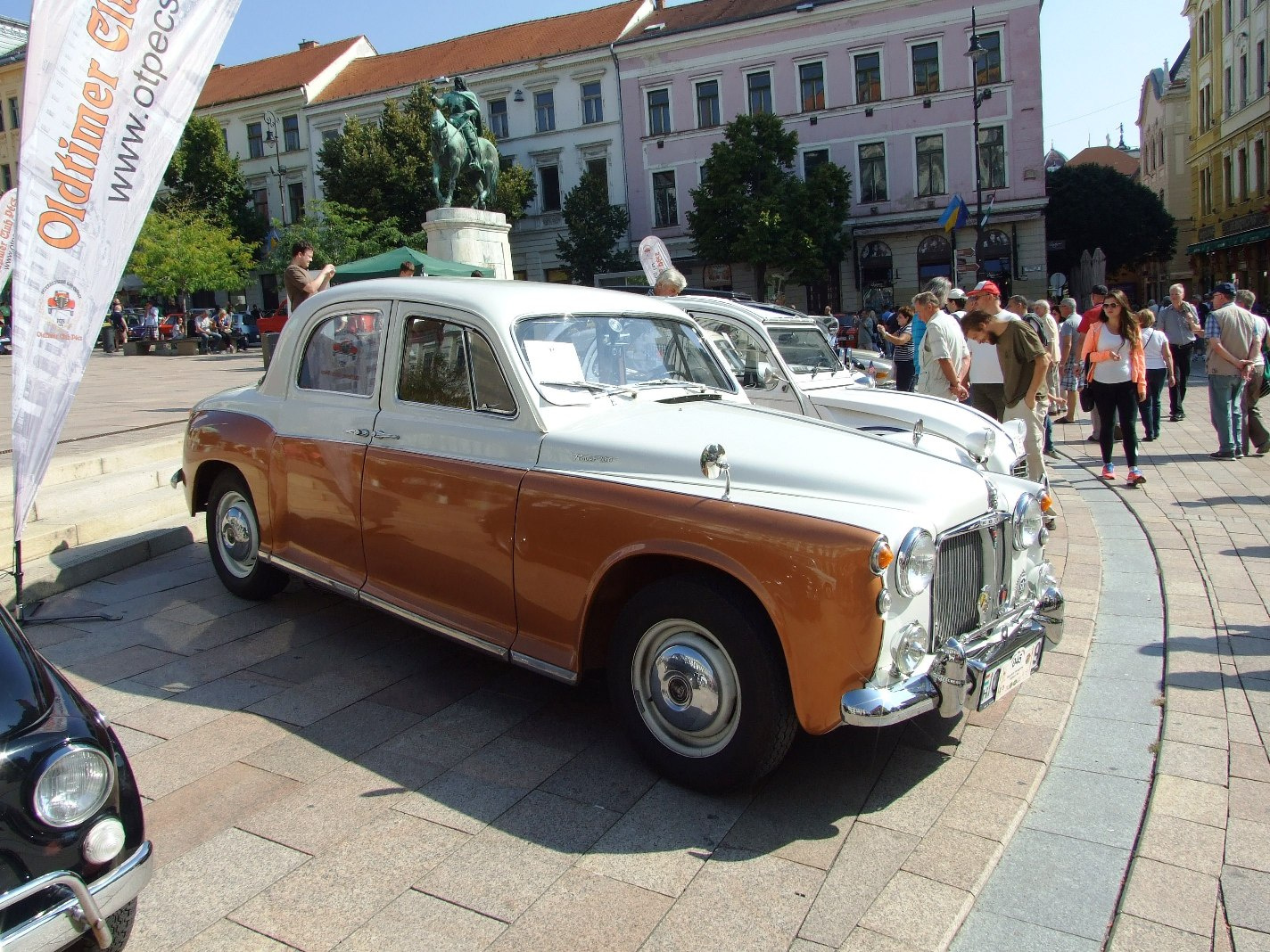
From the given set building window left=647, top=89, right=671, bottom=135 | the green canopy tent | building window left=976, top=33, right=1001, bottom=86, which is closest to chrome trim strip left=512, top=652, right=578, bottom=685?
the green canopy tent

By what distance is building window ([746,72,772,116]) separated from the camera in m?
41.5

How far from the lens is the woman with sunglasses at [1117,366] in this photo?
332 inches

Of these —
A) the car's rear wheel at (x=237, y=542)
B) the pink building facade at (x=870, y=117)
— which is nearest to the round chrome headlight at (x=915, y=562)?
the car's rear wheel at (x=237, y=542)

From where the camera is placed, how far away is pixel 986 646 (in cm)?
342

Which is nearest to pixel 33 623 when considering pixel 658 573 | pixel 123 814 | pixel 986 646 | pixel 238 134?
pixel 123 814

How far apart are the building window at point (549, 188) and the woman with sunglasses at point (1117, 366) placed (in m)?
39.9

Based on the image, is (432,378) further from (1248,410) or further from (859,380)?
(1248,410)

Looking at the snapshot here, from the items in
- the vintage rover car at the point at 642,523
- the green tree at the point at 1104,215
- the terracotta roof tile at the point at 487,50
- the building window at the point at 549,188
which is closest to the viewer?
the vintage rover car at the point at 642,523

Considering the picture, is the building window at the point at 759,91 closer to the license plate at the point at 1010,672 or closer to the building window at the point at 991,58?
the building window at the point at 991,58

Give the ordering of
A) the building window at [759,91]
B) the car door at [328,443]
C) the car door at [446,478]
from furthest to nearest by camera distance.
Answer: the building window at [759,91] → the car door at [328,443] → the car door at [446,478]

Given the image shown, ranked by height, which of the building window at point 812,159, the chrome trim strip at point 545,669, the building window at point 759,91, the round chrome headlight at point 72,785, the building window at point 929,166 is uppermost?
the building window at point 759,91

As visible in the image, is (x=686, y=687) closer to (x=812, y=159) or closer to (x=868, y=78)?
(x=812, y=159)

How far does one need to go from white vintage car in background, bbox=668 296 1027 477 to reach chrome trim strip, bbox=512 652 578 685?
115 inches

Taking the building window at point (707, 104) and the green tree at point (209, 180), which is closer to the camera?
the building window at point (707, 104)
